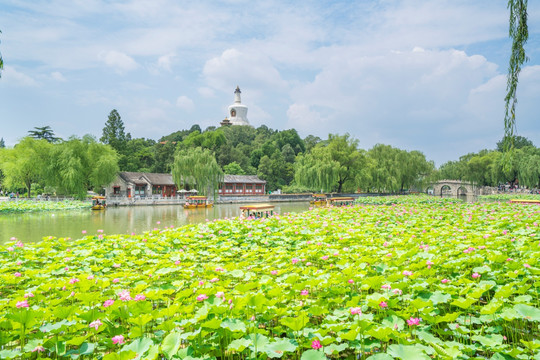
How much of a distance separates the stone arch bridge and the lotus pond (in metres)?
43.3

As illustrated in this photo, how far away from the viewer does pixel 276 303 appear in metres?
2.68

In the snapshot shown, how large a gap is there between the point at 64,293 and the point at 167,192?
3210 centimetres

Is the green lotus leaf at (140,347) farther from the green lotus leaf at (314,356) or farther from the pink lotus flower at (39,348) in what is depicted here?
the green lotus leaf at (314,356)

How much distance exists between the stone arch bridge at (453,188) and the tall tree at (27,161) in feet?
133

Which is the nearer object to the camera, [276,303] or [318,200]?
[276,303]

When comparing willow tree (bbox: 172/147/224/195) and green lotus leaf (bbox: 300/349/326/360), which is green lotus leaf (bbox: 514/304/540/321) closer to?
green lotus leaf (bbox: 300/349/326/360)

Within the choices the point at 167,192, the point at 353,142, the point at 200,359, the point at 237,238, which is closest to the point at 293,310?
the point at 200,359

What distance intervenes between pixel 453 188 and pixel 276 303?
1946 inches

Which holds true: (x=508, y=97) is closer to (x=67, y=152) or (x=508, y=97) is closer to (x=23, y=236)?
(x=23, y=236)

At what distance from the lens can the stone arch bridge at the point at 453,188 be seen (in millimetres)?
44184

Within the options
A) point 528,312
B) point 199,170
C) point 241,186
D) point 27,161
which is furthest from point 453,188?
point 528,312

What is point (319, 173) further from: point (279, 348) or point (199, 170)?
point (279, 348)

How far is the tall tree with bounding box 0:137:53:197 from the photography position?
25.0 metres

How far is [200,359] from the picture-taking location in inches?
70.9
